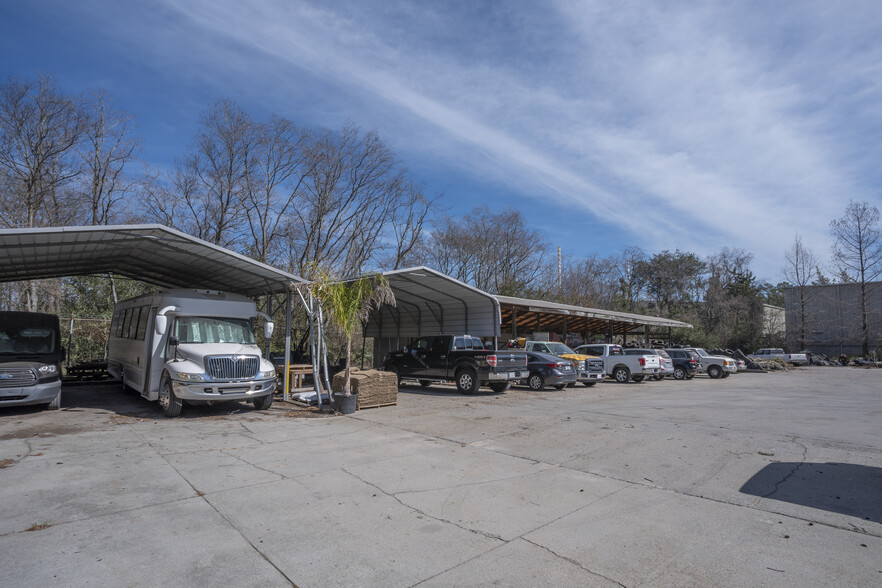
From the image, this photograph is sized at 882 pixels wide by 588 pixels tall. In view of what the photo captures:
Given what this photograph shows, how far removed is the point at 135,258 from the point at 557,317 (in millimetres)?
23976

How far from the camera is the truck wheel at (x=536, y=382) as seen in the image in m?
17.8

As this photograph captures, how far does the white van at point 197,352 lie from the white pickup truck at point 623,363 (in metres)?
15.9

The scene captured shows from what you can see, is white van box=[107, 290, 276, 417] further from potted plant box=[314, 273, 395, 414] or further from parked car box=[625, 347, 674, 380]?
parked car box=[625, 347, 674, 380]

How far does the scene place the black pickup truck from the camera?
16.0 metres

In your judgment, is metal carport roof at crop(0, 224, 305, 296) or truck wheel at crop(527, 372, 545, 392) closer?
metal carport roof at crop(0, 224, 305, 296)

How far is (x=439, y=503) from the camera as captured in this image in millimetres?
5449

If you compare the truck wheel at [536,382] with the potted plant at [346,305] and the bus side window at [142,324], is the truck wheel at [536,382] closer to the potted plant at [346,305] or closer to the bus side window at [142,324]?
the potted plant at [346,305]

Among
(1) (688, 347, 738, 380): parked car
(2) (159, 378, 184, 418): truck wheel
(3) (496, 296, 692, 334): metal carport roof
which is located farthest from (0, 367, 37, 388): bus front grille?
(1) (688, 347, 738, 380): parked car

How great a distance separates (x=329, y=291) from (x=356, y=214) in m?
20.3

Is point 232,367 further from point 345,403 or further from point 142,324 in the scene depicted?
point 142,324

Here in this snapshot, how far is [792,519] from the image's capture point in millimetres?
4949

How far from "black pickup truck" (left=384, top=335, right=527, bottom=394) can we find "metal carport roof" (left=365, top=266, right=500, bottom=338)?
2.19 meters

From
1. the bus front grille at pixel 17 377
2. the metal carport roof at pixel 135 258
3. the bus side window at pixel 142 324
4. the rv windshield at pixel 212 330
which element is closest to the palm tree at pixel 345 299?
the metal carport roof at pixel 135 258

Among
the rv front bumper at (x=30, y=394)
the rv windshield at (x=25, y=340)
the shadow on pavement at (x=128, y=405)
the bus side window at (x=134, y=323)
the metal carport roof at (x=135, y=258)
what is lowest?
the shadow on pavement at (x=128, y=405)
